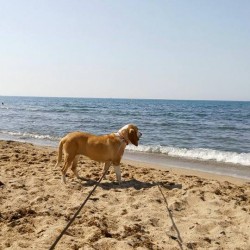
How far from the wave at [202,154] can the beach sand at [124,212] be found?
424 centimetres

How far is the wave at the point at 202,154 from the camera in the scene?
37.3ft

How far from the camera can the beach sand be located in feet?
13.4

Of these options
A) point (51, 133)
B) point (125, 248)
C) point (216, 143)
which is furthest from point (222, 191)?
point (51, 133)

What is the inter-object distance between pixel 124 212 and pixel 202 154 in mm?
7789

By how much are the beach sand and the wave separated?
13.9 feet

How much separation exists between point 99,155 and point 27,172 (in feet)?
5.80

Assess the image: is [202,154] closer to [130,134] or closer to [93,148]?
[130,134]

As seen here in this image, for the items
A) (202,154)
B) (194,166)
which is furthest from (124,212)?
(202,154)

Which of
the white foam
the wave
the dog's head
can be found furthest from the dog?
the white foam

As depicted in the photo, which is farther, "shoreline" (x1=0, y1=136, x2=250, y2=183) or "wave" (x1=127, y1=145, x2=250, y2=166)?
"wave" (x1=127, y1=145, x2=250, y2=166)

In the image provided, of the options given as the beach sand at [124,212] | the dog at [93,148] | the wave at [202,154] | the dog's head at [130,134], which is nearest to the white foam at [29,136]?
the wave at [202,154]

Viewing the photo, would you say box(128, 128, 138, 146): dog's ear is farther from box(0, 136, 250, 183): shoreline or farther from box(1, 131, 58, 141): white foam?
box(1, 131, 58, 141): white foam

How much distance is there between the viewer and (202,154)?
40.6ft

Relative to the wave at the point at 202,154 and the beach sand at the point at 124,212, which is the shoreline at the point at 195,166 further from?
the beach sand at the point at 124,212
